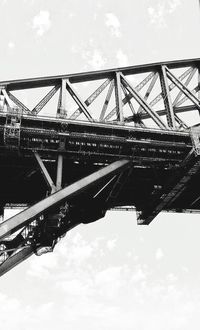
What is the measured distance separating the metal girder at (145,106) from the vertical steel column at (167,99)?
2.79 ft

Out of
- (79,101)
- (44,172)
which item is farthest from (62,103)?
(44,172)

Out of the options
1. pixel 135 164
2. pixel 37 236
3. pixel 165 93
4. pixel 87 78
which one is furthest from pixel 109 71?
pixel 37 236

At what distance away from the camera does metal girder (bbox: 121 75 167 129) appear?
1772 centimetres

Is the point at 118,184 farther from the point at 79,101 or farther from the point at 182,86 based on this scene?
the point at 182,86

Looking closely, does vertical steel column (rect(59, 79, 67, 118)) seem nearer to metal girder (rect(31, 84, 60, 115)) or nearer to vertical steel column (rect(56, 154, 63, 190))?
metal girder (rect(31, 84, 60, 115))

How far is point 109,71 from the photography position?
62.6 feet

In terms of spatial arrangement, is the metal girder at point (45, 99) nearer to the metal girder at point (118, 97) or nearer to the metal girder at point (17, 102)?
the metal girder at point (17, 102)

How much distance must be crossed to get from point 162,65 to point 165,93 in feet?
6.20

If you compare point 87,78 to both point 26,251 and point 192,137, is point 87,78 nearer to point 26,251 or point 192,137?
point 192,137

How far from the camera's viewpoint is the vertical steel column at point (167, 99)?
18.6 metres

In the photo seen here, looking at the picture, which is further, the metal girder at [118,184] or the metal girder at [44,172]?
the metal girder at [118,184]

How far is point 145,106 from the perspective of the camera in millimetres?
18156

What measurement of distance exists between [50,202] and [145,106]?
286 inches

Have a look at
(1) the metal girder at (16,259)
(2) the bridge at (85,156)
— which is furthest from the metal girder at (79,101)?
(1) the metal girder at (16,259)
